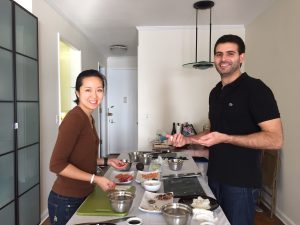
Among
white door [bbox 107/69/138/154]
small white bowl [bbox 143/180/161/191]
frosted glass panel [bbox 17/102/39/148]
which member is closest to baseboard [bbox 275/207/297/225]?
small white bowl [bbox 143/180/161/191]

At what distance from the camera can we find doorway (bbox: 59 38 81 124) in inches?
Result: 180

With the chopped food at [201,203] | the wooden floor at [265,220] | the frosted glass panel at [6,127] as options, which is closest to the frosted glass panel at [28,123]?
the frosted glass panel at [6,127]

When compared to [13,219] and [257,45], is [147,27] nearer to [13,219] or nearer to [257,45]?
[257,45]

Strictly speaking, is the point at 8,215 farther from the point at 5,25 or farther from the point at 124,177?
the point at 5,25


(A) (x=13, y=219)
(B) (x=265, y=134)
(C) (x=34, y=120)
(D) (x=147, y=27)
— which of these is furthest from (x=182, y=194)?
(D) (x=147, y=27)

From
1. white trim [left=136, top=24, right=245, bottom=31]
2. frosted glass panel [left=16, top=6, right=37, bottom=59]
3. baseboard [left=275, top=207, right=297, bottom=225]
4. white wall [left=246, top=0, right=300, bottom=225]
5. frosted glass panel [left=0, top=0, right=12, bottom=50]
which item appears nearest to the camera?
frosted glass panel [left=0, top=0, right=12, bottom=50]

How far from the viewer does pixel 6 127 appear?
7.41ft

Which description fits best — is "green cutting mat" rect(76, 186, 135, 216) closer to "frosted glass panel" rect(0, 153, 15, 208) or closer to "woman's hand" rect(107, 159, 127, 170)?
"woman's hand" rect(107, 159, 127, 170)

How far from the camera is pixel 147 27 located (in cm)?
425

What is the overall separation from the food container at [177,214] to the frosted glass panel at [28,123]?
5.79 feet

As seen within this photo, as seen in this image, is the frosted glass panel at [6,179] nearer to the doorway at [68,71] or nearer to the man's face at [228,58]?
the man's face at [228,58]

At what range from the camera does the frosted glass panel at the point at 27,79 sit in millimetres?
2449

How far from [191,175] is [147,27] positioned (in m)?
2.97

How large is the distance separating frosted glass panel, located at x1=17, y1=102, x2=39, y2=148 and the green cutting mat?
4.33 feet
